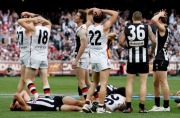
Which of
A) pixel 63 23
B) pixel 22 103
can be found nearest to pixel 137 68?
pixel 22 103

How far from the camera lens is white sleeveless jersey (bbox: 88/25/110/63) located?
616 inches

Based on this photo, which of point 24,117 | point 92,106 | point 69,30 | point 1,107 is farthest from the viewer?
point 69,30

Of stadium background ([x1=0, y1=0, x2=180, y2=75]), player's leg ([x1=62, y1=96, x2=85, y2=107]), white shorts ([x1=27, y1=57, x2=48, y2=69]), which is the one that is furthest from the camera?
stadium background ([x1=0, y1=0, x2=180, y2=75])

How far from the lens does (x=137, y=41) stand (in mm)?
15789

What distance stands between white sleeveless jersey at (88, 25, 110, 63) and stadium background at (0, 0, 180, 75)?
Result: 79.5 ft

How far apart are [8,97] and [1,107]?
373 cm

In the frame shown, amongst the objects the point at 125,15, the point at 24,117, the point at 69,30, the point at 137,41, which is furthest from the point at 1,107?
the point at 125,15

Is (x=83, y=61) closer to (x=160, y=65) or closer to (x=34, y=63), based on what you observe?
(x=34, y=63)

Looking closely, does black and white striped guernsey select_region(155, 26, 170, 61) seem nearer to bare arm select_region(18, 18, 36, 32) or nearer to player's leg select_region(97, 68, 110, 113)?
player's leg select_region(97, 68, 110, 113)

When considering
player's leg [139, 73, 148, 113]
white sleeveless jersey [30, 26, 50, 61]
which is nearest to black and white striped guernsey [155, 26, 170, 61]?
player's leg [139, 73, 148, 113]

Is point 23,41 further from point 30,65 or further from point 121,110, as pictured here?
point 121,110

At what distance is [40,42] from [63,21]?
28083mm

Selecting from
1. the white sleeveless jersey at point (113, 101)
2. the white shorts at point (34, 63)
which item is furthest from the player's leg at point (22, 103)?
the white shorts at point (34, 63)

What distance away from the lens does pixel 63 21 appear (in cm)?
4603
